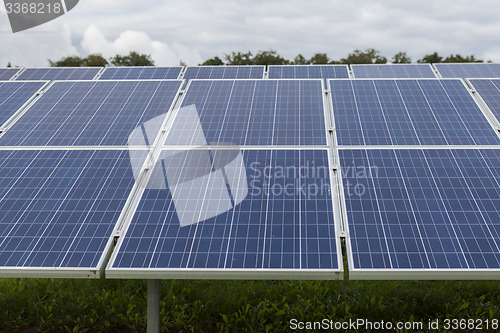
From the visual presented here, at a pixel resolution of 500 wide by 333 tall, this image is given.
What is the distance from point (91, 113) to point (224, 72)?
32.6 feet

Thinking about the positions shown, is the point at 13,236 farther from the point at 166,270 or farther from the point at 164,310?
the point at 164,310

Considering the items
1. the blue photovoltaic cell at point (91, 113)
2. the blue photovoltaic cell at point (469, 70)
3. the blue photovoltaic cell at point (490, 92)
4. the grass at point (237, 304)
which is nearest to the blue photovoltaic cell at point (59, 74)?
the blue photovoltaic cell at point (91, 113)

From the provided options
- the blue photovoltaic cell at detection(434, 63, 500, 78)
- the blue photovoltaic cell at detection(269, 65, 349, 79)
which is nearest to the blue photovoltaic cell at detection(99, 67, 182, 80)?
the blue photovoltaic cell at detection(269, 65, 349, 79)

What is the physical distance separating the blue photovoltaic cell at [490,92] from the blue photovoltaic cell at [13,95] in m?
11.7

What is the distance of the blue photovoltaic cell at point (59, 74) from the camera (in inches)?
749

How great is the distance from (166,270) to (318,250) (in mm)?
2370

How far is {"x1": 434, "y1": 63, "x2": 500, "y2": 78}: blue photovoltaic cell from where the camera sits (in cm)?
1864

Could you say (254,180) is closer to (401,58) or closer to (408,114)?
(408,114)

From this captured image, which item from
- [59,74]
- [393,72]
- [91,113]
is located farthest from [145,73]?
[393,72]

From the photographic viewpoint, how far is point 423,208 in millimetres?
7676

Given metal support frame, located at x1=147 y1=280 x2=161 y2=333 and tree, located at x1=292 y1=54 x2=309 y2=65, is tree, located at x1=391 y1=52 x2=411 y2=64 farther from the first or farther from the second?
metal support frame, located at x1=147 y1=280 x2=161 y2=333

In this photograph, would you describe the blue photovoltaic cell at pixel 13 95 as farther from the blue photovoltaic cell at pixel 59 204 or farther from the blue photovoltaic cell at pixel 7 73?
the blue photovoltaic cell at pixel 7 73

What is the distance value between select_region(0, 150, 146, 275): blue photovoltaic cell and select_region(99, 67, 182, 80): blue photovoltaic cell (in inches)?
415

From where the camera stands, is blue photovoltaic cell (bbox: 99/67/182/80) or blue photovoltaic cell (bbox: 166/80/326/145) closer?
blue photovoltaic cell (bbox: 166/80/326/145)
